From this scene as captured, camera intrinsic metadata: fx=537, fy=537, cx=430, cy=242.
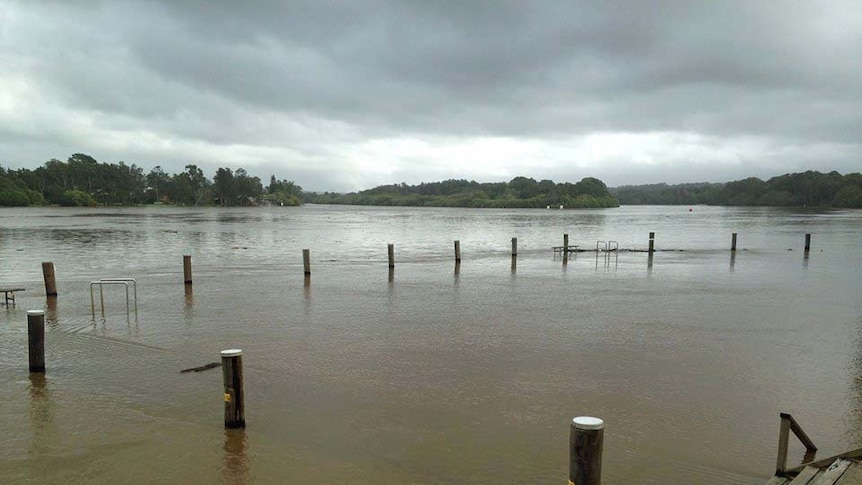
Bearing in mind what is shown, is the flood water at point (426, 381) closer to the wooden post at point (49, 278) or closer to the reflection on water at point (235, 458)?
the reflection on water at point (235, 458)

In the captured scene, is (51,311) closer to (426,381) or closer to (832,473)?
(426,381)

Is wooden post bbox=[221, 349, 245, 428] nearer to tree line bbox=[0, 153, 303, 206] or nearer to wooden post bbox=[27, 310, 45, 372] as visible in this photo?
wooden post bbox=[27, 310, 45, 372]

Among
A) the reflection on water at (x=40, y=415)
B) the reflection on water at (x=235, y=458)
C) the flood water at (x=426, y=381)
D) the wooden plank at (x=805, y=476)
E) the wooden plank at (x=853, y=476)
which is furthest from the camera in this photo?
the reflection on water at (x=40, y=415)

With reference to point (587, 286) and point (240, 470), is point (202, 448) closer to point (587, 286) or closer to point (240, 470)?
point (240, 470)

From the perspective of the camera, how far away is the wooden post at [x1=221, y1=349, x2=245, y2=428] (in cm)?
653

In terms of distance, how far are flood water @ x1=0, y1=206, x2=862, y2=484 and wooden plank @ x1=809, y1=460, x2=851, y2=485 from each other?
0.79 meters

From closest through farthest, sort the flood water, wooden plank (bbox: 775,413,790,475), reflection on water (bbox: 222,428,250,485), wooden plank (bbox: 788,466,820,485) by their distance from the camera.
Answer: wooden plank (bbox: 788,466,820,485) < wooden plank (bbox: 775,413,790,475) < reflection on water (bbox: 222,428,250,485) < the flood water

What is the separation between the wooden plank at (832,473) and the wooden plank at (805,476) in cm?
7

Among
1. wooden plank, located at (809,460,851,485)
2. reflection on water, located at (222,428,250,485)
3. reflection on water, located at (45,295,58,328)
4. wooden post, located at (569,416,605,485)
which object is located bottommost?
reflection on water, located at (222,428,250,485)

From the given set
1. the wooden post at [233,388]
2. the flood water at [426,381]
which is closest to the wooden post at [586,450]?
the flood water at [426,381]

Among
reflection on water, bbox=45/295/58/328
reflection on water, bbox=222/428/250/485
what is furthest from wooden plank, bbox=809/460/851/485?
reflection on water, bbox=45/295/58/328

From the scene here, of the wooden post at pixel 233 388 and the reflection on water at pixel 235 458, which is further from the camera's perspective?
the wooden post at pixel 233 388

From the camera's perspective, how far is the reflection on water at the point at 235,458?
222 inches

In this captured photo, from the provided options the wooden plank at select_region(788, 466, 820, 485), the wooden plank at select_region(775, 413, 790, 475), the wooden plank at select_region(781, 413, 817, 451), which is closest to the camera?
the wooden plank at select_region(788, 466, 820, 485)
